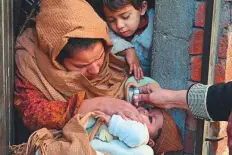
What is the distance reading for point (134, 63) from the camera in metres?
3.05

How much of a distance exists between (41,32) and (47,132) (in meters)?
0.51

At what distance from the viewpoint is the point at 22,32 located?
298 centimetres

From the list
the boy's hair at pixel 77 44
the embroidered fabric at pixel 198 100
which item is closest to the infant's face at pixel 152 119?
the embroidered fabric at pixel 198 100

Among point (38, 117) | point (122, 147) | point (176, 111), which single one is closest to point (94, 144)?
point (122, 147)

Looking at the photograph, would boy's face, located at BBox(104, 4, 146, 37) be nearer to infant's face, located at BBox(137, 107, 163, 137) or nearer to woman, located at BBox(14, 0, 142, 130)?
woman, located at BBox(14, 0, 142, 130)

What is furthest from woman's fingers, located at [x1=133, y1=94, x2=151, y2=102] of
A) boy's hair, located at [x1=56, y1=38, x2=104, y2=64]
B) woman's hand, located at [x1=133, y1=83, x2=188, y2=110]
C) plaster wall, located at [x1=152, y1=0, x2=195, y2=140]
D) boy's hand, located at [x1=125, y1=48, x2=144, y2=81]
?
boy's hair, located at [x1=56, y1=38, x2=104, y2=64]

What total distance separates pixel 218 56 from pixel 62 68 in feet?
2.72

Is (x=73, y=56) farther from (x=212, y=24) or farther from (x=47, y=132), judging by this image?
(x=212, y=24)

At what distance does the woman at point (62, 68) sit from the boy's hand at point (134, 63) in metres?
0.19

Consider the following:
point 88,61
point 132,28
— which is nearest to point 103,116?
point 88,61

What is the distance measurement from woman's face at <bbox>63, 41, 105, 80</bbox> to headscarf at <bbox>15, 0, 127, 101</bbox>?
1.5 inches

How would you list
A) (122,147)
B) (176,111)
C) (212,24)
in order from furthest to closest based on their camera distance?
(176,111)
(212,24)
(122,147)

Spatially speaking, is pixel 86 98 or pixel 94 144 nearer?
pixel 94 144

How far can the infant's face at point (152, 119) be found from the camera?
111 inches
